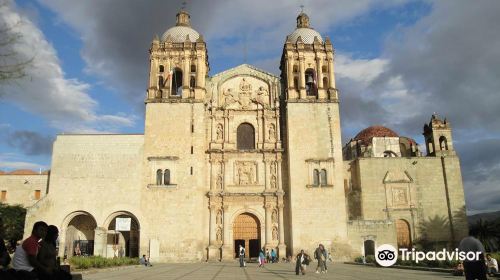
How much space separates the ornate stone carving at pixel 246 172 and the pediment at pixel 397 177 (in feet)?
30.6

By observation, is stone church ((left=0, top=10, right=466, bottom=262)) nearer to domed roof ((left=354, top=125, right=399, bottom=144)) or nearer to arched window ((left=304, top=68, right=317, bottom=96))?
arched window ((left=304, top=68, right=317, bottom=96))

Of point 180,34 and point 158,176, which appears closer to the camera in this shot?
point 158,176

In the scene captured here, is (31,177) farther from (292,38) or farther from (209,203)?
(292,38)

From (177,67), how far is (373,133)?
19.2 meters

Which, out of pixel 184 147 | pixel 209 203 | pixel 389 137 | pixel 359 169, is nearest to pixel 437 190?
pixel 359 169

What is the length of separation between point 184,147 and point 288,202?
7.65m

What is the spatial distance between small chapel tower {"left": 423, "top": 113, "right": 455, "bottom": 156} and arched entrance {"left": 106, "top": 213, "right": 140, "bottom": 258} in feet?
72.6

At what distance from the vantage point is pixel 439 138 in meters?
32.6

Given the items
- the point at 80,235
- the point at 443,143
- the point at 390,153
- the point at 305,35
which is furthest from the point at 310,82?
the point at 80,235

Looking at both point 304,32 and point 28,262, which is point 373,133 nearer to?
point 304,32

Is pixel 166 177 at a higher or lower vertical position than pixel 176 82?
lower

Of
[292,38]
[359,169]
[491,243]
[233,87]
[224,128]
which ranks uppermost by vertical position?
[292,38]

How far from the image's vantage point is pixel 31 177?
34.6 m

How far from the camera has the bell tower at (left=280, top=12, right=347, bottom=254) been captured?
88.9ft
